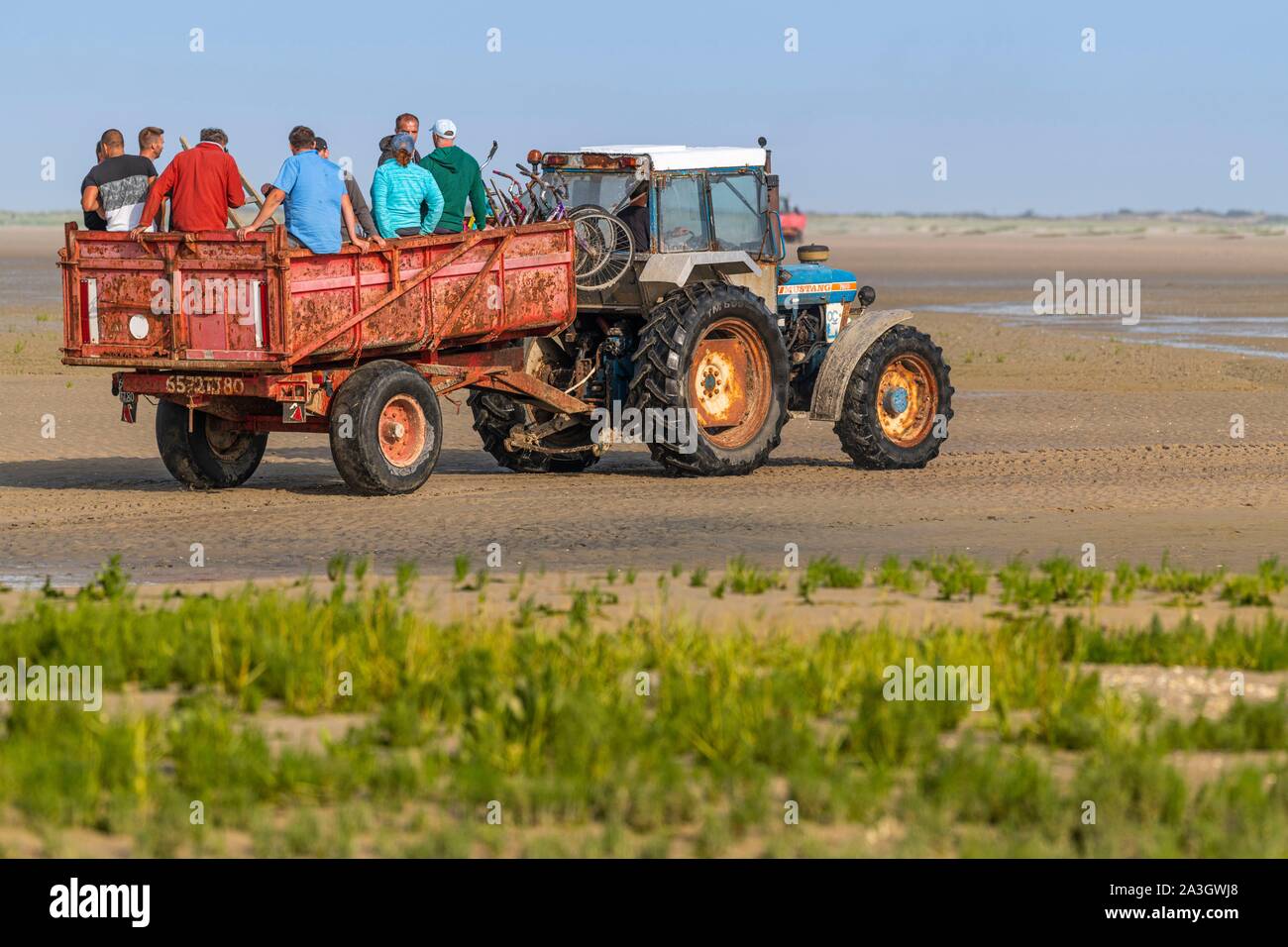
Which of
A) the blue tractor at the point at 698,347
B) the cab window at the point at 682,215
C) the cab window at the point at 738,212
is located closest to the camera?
the blue tractor at the point at 698,347

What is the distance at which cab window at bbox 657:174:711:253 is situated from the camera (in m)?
14.5

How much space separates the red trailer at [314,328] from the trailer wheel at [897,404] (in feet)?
7.97

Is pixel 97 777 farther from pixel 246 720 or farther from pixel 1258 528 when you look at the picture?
pixel 1258 528

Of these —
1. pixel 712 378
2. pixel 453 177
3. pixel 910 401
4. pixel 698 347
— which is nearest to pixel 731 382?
pixel 712 378

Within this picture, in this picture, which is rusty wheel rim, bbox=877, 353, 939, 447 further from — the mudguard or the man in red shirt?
the man in red shirt

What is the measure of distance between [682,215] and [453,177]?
1.80 m

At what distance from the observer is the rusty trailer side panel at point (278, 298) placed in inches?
496

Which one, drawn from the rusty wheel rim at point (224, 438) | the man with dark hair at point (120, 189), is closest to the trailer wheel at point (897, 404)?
the rusty wheel rim at point (224, 438)

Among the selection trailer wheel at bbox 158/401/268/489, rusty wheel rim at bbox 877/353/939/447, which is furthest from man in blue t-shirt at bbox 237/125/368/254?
rusty wheel rim at bbox 877/353/939/447

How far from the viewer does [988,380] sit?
79.1 ft

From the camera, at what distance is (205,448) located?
560 inches

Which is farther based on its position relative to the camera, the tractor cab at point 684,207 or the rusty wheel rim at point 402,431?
the tractor cab at point 684,207

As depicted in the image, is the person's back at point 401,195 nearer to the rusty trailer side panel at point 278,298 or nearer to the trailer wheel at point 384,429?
the rusty trailer side panel at point 278,298
